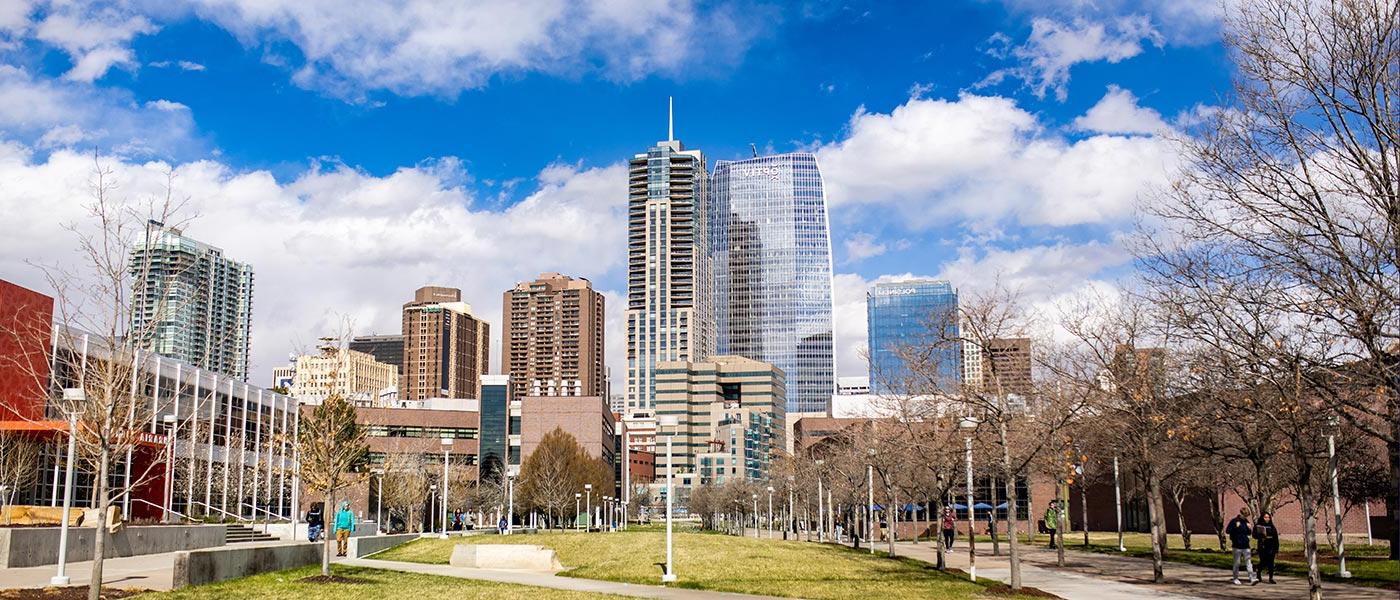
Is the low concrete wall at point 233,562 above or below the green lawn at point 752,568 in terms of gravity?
above

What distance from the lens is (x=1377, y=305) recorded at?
50.7 ft

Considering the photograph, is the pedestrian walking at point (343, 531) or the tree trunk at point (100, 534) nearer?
the tree trunk at point (100, 534)

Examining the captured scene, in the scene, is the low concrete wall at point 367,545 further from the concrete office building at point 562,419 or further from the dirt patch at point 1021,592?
the concrete office building at point 562,419

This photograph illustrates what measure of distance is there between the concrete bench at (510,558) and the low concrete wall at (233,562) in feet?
17.5

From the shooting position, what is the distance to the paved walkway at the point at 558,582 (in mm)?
22578

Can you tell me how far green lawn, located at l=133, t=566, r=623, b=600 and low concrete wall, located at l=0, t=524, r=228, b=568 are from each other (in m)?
6.42

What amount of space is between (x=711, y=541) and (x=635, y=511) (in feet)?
509

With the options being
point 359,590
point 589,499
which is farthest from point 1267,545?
point 589,499

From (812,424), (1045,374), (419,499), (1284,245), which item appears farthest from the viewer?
(812,424)

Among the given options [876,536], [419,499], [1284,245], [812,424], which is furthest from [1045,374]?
[812,424]

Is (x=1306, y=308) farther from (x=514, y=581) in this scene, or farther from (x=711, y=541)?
(x=711, y=541)

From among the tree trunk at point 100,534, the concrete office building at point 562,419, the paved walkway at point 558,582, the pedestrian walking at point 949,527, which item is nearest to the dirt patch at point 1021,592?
the paved walkway at point 558,582

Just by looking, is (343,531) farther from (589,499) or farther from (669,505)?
(589,499)

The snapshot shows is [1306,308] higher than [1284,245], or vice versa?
[1284,245]
